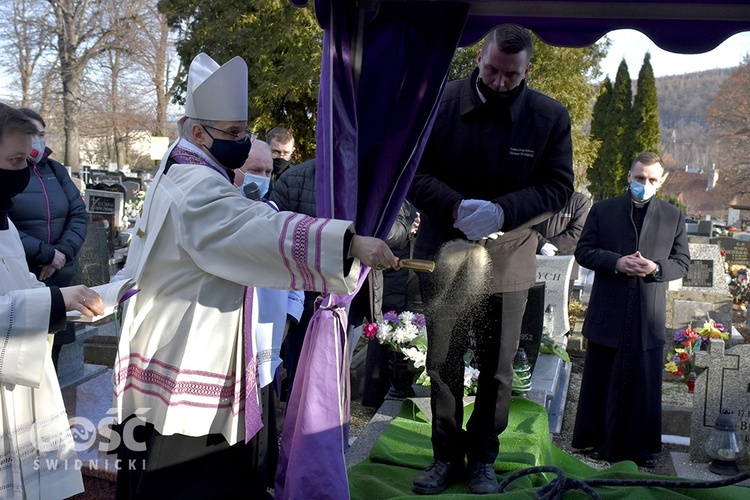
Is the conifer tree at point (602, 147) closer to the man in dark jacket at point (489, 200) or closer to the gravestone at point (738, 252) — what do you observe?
the gravestone at point (738, 252)

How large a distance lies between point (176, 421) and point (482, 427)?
1.44 metres

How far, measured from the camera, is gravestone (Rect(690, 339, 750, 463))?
4863mm

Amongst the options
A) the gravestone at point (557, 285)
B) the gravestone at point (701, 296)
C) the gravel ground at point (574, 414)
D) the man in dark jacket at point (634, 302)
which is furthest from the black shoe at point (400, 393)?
the gravestone at point (701, 296)

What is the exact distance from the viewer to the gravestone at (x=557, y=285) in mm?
8195

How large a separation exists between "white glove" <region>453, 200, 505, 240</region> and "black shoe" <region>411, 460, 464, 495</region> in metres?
1.09

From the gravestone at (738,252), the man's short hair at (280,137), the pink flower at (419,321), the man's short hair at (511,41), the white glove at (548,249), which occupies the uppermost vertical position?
the man's short hair at (511,41)

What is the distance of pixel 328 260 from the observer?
100 inches

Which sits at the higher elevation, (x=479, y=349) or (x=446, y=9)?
(x=446, y=9)

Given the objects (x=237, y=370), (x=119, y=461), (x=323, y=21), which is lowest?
(x=119, y=461)

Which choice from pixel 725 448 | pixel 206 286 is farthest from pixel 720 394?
pixel 206 286

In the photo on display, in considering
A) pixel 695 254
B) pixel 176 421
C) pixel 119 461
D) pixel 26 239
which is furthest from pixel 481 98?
pixel 695 254

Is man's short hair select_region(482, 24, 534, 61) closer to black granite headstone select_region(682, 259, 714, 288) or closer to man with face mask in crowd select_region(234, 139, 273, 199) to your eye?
man with face mask in crowd select_region(234, 139, 273, 199)

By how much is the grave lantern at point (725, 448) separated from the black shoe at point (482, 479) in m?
1.79

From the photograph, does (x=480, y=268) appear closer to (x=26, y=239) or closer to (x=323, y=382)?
(x=323, y=382)
